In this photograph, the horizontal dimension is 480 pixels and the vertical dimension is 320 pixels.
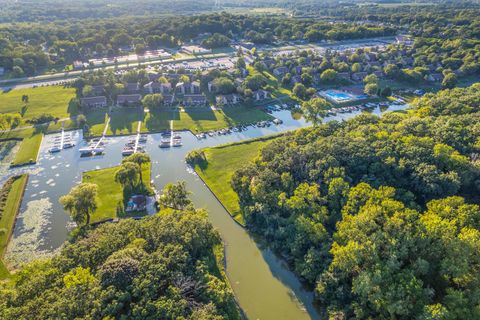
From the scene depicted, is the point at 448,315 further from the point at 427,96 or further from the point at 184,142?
the point at 427,96

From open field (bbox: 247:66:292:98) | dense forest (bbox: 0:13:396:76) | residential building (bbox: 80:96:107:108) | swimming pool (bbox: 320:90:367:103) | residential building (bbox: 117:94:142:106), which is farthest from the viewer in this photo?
dense forest (bbox: 0:13:396:76)

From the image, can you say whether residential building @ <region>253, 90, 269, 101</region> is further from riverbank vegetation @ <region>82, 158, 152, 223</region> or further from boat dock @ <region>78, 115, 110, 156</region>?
boat dock @ <region>78, 115, 110, 156</region>

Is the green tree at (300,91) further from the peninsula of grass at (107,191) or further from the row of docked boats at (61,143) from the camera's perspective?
the row of docked boats at (61,143)

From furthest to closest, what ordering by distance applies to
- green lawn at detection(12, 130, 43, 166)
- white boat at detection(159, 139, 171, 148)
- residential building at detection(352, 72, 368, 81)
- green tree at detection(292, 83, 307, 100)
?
residential building at detection(352, 72, 368, 81), green tree at detection(292, 83, 307, 100), white boat at detection(159, 139, 171, 148), green lawn at detection(12, 130, 43, 166)

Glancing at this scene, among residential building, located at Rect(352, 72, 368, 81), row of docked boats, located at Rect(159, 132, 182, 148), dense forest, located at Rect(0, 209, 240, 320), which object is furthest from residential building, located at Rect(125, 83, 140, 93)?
residential building, located at Rect(352, 72, 368, 81)

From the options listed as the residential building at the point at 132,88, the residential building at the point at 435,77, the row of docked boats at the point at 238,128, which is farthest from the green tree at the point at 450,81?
the residential building at the point at 132,88

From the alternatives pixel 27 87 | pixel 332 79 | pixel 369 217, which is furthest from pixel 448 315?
pixel 27 87

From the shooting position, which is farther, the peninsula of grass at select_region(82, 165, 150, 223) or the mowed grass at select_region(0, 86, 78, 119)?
the mowed grass at select_region(0, 86, 78, 119)
